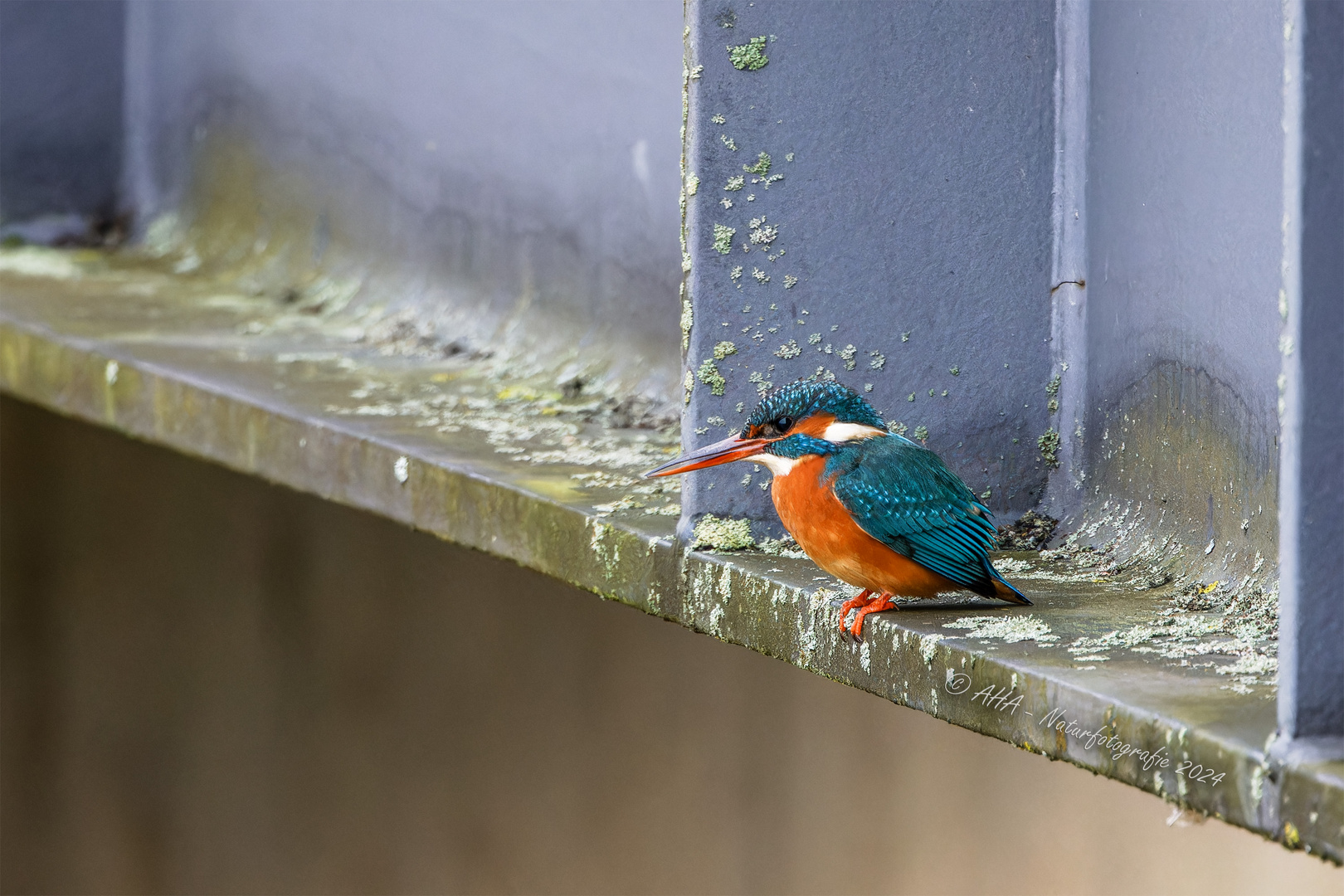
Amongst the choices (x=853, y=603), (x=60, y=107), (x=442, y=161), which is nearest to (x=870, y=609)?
(x=853, y=603)

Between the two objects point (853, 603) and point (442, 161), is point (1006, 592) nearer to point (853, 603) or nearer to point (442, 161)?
point (853, 603)

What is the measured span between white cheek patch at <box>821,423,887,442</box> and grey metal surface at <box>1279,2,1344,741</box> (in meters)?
0.65

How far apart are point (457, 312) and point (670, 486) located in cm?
111

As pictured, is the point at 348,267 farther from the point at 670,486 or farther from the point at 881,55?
the point at 881,55

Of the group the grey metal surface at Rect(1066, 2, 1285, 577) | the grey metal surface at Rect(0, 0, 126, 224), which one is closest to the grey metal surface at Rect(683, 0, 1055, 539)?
the grey metal surface at Rect(1066, 2, 1285, 577)

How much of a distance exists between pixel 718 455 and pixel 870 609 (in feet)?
0.86

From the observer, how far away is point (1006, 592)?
5.86 ft

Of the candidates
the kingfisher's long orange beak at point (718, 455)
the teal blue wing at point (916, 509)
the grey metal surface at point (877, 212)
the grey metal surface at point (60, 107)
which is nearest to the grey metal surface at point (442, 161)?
the grey metal surface at point (60, 107)

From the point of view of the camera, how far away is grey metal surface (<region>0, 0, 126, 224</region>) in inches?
167

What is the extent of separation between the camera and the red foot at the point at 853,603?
1787 millimetres

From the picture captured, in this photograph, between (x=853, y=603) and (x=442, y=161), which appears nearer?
(x=853, y=603)

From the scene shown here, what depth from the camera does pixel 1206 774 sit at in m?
1.31

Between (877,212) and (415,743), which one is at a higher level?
(877,212)

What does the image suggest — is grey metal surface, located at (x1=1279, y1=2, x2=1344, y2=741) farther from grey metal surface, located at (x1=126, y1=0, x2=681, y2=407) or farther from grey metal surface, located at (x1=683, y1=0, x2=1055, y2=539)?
grey metal surface, located at (x1=126, y1=0, x2=681, y2=407)
